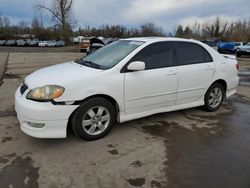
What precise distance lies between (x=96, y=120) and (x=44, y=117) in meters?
0.79

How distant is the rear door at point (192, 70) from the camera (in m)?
4.63

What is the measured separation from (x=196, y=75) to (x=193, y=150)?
1684mm

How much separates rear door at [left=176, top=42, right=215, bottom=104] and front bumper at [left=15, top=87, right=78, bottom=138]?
6.97 ft

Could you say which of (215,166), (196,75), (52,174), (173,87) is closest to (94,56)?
(173,87)

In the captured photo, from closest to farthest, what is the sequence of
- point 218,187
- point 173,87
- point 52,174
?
point 218,187
point 52,174
point 173,87

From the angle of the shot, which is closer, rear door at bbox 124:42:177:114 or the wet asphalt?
the wet asphalt

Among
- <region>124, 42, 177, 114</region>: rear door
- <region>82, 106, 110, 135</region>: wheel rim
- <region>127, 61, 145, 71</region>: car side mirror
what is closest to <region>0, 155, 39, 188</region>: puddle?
<region>82, 106, 110, 135</region>: wheel rim

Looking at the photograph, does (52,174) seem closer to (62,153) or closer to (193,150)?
(62,153)

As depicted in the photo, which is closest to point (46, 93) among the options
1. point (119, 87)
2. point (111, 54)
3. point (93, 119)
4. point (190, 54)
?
point (93, 119)

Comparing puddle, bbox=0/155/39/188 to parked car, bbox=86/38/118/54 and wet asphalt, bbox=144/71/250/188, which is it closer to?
wet asphalt, bbox=144/71/250/188

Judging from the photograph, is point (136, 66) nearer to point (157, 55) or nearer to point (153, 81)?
point (153, 81)

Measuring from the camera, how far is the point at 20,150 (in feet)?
11.7

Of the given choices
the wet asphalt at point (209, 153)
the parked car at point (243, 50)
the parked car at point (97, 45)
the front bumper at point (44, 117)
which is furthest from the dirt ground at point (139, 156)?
the parked car at point (243, 50)

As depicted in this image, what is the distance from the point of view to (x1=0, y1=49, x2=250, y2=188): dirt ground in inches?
114
